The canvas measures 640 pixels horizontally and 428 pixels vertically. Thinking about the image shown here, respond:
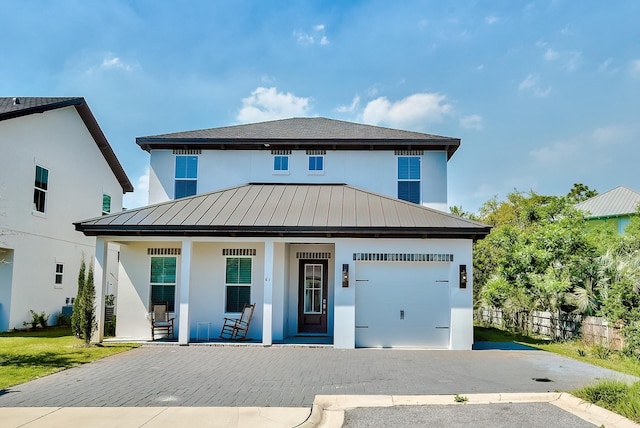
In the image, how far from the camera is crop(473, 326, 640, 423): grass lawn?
20.8 ft

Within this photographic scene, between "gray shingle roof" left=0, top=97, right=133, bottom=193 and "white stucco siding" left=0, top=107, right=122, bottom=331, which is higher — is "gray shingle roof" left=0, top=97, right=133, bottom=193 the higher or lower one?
the higher one

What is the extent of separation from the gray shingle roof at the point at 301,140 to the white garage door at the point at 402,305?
5.15 metres

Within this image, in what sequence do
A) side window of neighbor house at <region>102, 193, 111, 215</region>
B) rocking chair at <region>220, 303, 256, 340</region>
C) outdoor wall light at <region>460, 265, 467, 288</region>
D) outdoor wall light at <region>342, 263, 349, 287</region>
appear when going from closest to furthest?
outdoor wall light at <region>460, 265, 467, 288</region>, outdoor wall light at <region>342, 263, 349, 287</region>, rocking chair at <region>220, 303, 256, 340</region>, side window of neighbor house at <region>102, 193, 111, 215</region>

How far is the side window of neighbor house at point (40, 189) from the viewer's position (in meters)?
17.5

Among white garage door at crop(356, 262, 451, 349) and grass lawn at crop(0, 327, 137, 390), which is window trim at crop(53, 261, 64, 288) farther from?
white garage door at crop(356, 262, 451, 349)

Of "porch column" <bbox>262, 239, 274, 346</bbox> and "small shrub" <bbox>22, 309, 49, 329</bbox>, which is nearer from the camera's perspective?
"porch column" <bbox>262, 239, 274, 346</bbox>

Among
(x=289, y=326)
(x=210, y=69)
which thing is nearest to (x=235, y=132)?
(x=210, y=69)

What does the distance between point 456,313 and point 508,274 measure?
215 inches

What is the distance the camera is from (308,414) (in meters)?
6.28

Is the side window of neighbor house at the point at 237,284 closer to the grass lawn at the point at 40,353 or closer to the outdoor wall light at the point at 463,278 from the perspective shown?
the grass lawn at the point at 40,353

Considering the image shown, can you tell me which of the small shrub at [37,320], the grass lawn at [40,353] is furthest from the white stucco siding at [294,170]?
the small shrub at [37,320]

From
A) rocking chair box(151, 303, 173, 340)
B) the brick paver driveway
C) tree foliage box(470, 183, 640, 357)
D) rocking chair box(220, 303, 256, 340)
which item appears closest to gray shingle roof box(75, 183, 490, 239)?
rocking chair box(151, 303, 173, 340)

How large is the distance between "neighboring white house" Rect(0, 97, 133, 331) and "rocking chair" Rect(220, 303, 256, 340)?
4969mm

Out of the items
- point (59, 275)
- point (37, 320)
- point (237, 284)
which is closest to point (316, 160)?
point (237, 284)
